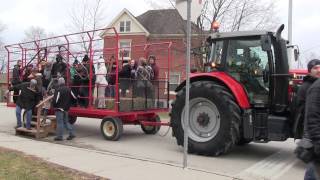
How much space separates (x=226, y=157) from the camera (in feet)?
33.2

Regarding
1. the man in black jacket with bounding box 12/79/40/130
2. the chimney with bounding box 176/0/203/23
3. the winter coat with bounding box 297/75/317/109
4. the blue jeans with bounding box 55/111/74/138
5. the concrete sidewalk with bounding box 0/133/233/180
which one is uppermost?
the chimney with bounding box 176/0/203/23

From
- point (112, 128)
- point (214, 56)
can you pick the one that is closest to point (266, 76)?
point (214, 56)

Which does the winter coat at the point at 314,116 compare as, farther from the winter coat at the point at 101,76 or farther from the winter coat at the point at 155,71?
the winter coat at the point at 155,71

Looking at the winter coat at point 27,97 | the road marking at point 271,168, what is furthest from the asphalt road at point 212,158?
the winter coat at point 27,97

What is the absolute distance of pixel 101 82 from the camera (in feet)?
42.5

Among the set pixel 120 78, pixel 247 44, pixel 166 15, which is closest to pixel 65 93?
pixel 120 78

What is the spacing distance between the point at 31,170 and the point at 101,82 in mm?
5237

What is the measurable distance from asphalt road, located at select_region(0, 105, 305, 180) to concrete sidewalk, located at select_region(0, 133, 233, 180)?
0.34m

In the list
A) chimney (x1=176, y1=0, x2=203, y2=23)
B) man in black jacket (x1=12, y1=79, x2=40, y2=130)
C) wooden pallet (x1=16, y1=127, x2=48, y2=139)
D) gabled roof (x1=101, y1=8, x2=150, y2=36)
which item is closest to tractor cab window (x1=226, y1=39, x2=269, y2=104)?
chimney (x1=176, y1=0, x2=203, y2=23)

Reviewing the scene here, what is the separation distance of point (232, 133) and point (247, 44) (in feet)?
6.46

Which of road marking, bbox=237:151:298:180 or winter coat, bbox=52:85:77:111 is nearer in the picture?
road marking, bbox=237:151:298:180

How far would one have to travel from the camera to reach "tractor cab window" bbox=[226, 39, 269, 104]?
9.99 m

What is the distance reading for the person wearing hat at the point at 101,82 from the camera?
12.8 m

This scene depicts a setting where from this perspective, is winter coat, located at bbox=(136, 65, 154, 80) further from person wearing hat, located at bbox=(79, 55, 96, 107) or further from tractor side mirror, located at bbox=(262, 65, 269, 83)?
tractor side mirror, located at bbox=(262, 65, 269, 83)
